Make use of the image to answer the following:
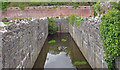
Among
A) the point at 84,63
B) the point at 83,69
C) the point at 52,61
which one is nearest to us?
the point at 83,69

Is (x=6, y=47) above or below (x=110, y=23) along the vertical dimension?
below

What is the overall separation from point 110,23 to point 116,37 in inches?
18.7

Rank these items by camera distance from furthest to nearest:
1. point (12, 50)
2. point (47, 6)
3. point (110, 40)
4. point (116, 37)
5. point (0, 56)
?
point (47, 6) < point (12, 50) < point (110, 40) < point (116, 37) < point (0, 56)

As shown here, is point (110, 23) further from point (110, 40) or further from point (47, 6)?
point (47, 6)

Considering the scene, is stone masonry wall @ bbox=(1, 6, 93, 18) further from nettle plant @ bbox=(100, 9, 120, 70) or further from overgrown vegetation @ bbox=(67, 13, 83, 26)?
nettle plant @ bbox=(100, 9, 120, 70)

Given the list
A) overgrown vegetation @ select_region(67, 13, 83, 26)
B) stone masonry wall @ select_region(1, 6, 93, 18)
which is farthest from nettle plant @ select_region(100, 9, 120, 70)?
stone masonry wall @ select_region(1, 6, 93, 18)

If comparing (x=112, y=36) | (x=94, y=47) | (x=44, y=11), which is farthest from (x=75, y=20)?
(x=44, y=11)

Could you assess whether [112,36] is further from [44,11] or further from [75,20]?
[44,11]

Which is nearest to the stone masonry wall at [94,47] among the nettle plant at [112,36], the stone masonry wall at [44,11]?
the nettle plant at [112,36]

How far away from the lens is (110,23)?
3.44 m

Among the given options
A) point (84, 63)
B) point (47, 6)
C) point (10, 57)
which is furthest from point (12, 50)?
point (47, 6)

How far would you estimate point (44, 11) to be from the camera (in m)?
26.3

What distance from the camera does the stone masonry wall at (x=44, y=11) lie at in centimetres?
2592

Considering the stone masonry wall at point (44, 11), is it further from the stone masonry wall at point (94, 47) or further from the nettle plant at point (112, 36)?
the nettle plant at point (112, 36)
